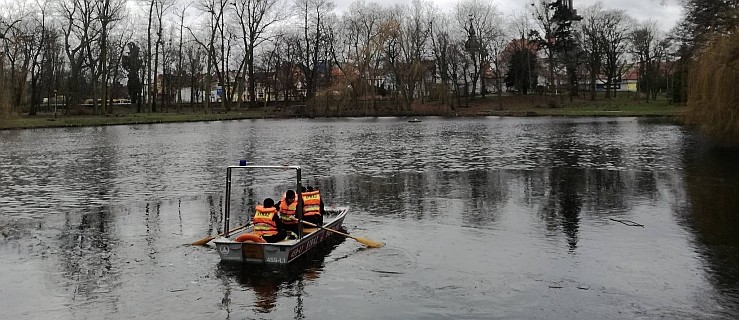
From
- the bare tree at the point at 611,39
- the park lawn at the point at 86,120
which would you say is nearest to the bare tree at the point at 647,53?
the bare tree at the point at 611,39

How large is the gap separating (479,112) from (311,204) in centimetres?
7496

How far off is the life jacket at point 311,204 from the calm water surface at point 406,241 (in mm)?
880

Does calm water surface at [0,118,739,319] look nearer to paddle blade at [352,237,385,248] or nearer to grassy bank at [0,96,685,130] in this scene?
paddle blade at [352,237,385,248]

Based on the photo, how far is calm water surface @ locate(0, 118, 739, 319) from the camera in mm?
11016

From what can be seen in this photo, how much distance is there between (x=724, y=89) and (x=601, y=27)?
68.4 metres

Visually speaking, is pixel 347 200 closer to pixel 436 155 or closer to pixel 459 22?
pixel 436 155

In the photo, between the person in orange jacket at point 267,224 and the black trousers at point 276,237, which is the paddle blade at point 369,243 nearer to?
the black trousers at point 276,237

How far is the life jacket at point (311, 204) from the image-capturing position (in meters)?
14.8

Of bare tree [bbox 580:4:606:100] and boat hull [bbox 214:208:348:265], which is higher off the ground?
bare tree [bbox 580:4:606:100]

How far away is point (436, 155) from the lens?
34906 millimetres

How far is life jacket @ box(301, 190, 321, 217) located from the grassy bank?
5564cm

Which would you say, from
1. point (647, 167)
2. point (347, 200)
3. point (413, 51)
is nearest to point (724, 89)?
point (647, 167)

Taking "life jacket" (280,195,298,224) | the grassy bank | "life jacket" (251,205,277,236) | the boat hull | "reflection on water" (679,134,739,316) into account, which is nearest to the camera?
"reflection on water" (679,134,739,316)

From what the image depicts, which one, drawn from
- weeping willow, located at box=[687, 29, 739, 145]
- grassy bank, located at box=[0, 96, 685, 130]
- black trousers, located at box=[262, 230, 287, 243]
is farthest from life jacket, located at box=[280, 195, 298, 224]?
grassy bank, located at box=[0, 96, 685, 130]
